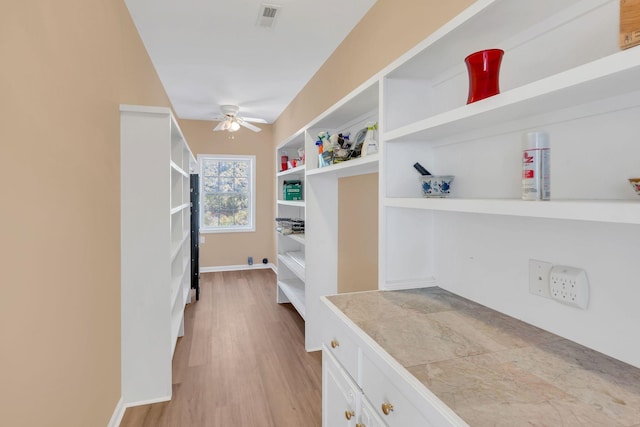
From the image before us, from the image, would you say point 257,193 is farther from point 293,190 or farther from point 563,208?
point 563,208

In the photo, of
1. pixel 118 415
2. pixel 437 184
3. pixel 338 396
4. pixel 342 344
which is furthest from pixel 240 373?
pixel 437 184

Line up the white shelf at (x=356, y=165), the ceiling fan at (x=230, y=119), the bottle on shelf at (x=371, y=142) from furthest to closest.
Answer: the ceiling fan at (x=230, y=119), the bottle on shelf at (x=371, y=142), the white shelf at (x=356, y=165)

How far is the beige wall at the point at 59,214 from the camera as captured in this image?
1.06 meters

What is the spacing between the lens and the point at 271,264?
639cm

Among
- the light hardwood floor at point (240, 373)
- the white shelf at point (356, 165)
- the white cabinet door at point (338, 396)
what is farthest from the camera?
the light hardwood floor at point (240, 373)

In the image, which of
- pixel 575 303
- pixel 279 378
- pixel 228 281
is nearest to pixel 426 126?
pixel 575 303

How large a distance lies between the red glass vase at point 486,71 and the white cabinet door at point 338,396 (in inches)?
42.9

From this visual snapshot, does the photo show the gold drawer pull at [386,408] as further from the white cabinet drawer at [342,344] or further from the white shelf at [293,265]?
the white shelf at [293,265]

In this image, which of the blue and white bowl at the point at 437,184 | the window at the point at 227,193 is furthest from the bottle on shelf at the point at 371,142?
the window at the point at 227,193

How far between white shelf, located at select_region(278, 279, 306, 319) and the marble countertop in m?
2.13

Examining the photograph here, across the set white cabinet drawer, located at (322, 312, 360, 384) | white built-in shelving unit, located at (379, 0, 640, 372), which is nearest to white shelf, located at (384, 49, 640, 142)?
white built-in shelving unit, located at (379, 0, 640, 372)

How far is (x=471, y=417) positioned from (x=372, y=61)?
2.39m

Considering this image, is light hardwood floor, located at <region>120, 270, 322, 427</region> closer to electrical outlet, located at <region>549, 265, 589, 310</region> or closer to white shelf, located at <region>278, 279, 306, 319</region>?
white shelf, located at <region>278, 279, 306, 319</region>

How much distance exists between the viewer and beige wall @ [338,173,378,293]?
2502 mm
